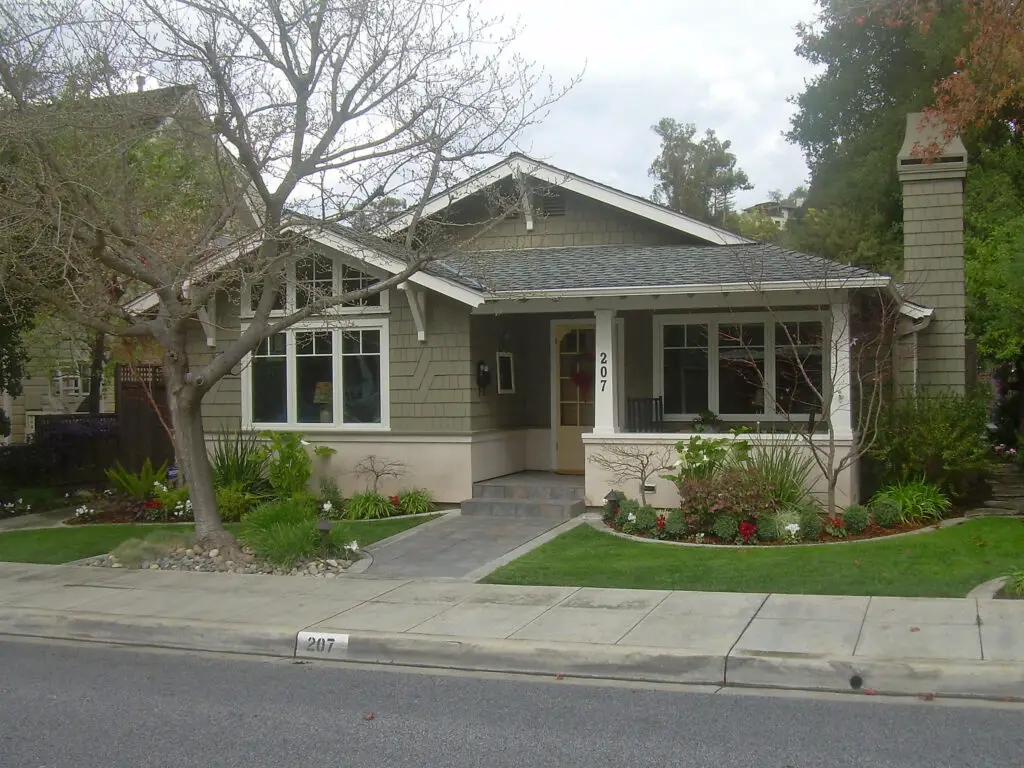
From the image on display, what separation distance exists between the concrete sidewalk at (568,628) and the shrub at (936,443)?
4765 mm

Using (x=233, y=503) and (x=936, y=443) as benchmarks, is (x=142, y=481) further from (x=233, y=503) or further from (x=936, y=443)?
(x=936, y=443)

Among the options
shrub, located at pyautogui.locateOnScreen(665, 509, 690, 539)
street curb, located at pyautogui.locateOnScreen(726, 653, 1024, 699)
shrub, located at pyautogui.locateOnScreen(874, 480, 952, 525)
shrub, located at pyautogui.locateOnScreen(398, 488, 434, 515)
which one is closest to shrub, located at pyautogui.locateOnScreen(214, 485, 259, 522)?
shrub, located at pyautogui.locateOnScreen(398, 488, 434, 515)

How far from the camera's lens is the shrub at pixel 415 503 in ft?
45.0

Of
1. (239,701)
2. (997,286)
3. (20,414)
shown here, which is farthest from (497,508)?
(20,414)

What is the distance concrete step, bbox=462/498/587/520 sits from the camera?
42.3 ft

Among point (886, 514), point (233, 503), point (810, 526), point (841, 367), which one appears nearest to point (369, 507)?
point (233, 503)

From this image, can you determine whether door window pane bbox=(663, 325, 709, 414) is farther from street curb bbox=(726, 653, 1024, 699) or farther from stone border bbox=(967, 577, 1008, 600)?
street curb bbox=(726, 653, 1024, 699)

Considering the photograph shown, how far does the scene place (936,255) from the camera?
14406mm

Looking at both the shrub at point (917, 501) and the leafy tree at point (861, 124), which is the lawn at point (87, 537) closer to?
the shrub at point (917, 501)

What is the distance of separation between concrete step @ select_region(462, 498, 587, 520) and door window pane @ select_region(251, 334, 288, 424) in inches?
136

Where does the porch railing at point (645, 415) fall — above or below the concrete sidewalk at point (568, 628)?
above

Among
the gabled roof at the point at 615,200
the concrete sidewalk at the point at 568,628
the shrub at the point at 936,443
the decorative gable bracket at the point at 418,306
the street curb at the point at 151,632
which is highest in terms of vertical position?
the gabled roof at the point at 615,200

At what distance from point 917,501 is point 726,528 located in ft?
8.66

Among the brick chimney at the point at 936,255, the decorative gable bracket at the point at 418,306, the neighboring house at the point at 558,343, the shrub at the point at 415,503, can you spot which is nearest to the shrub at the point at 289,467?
the neighboring house at the point at 558,343
